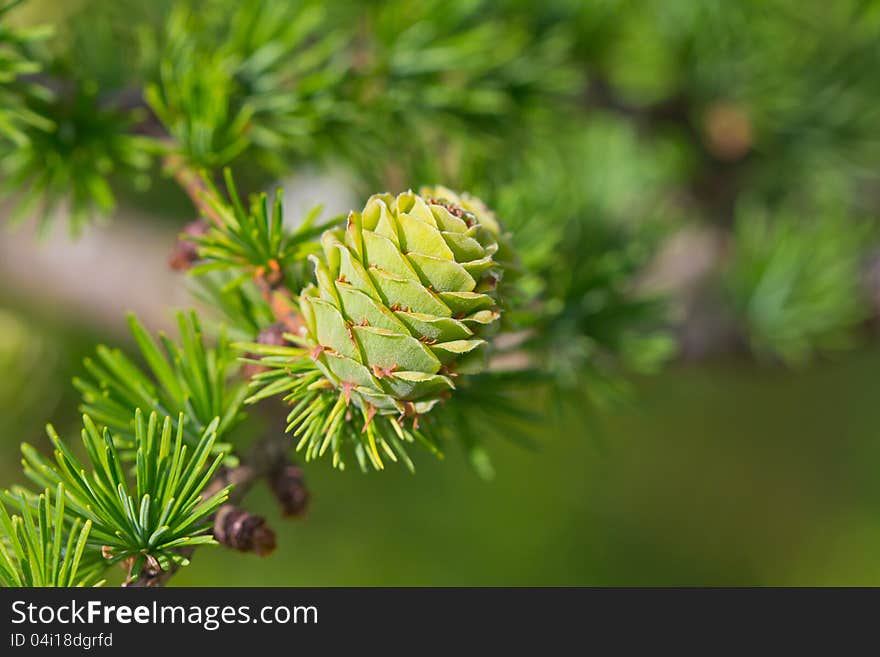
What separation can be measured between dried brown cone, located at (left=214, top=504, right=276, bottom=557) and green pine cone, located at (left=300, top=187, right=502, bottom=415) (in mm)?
86

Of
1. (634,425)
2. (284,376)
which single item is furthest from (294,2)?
(634,425)

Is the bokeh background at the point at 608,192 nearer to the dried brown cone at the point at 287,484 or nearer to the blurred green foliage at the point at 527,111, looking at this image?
the blurred green foliage at the point at 527,111

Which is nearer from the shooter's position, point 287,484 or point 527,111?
point 287,484

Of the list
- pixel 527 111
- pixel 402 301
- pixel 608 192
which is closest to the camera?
pixel 402 301

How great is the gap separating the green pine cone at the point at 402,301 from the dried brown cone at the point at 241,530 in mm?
86

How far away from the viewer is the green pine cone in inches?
12.3

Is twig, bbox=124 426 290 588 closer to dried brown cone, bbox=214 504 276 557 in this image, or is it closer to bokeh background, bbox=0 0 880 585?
dried brown cone, bbox=214 504 276 557

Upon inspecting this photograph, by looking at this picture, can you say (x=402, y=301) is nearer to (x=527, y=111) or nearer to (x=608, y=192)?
(x=527, y=111)

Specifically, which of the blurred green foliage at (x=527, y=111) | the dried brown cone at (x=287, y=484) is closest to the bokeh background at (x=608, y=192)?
the blurred green foliage at (x=527, y=111)

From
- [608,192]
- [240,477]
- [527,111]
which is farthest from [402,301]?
[608,192]

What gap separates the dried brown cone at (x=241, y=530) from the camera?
1.18ft

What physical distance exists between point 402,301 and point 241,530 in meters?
0.14

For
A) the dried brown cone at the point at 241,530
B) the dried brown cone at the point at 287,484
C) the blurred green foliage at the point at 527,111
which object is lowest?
the dried brown cone at the point at 241,530

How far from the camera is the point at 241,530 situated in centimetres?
36
